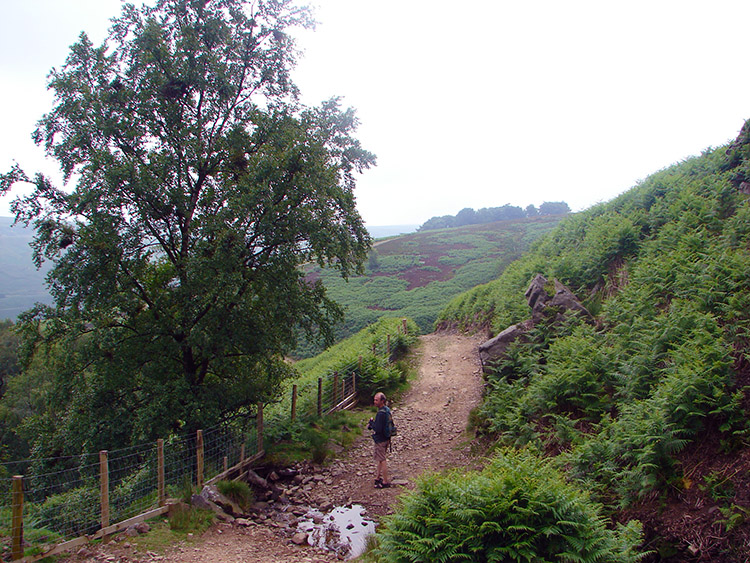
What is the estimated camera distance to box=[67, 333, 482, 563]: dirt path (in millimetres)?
6723

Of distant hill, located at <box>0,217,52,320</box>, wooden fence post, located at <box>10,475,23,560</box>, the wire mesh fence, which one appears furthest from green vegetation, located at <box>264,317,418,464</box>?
distant hill, located at <box>0,217,52,320</box>

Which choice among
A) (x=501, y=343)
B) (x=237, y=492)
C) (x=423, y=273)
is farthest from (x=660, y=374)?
(x=423, y=273)

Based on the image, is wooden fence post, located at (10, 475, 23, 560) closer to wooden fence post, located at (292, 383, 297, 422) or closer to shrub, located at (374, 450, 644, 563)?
shrub, located at (374, 450, 644, 563)

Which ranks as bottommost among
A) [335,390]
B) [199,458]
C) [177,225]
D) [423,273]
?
[335,390]

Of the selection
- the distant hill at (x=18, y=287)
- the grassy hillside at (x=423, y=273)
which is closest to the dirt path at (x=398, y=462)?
the grassy hillside at (x=423, y=273)

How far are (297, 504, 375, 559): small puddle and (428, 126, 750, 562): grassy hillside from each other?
3.28 metres

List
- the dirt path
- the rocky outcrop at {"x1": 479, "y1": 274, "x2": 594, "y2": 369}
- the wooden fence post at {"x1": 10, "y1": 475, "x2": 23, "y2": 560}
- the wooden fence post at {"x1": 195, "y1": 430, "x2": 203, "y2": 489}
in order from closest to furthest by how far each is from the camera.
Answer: the wooden fence post at {"x1": 10, "y1": 475, "x2": 23, "y2": 560} → the dirt path → the wooden fence post at {"x1": 195, "y1": 430, "x2": 203, "y2": 489} → the rocky outcrop at {"x1": 479, "y1": 274, "x2": 594, "y2": 369}

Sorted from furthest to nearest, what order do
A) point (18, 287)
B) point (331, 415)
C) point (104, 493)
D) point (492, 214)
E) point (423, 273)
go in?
point (18, 287) → point (492, 214) → point (423, 273) → point (331, 415) → point (104, 493)

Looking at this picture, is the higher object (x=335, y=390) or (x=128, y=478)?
(x=335, y=390)

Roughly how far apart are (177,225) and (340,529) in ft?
27.8

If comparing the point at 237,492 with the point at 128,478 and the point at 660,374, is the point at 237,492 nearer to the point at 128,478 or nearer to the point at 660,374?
the point at 128,478

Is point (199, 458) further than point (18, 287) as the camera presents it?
No

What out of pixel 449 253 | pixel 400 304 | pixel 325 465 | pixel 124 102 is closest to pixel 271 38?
pixel 124 102

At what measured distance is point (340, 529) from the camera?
7844mm
